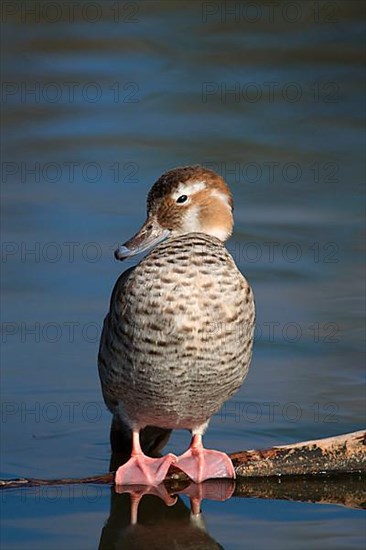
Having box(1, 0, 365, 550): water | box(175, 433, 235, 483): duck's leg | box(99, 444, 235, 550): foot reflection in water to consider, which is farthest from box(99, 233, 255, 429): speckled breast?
box(1, 0, 365, 550): water

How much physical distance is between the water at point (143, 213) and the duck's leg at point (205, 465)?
206mm

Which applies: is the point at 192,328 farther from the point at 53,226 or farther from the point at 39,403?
the point at 53,226

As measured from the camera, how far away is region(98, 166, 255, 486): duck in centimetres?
492

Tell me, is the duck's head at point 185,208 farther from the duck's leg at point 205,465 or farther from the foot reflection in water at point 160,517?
the foot reflection in water at point 160,517

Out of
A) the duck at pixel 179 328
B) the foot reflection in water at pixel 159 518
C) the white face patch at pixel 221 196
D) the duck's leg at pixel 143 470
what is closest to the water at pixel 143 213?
the foot reflection in water at pixel 159 518

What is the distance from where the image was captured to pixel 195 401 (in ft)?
16.6

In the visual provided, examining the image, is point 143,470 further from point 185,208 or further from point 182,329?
point 185,208

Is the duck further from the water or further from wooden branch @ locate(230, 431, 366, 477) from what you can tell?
the water

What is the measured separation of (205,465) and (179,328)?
549 mm

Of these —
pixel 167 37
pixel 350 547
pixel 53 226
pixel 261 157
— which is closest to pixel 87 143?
pixel 261 157

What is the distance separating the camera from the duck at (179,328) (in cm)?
492

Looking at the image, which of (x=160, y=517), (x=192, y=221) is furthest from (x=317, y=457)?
(x=192, y=221)

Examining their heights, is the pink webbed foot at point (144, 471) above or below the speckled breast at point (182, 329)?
below

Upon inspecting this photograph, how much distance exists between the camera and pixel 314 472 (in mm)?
4965
